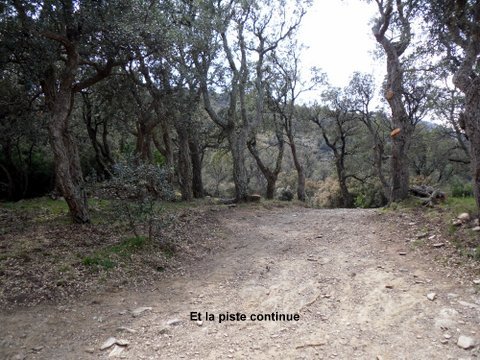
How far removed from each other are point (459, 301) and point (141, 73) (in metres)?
11.9

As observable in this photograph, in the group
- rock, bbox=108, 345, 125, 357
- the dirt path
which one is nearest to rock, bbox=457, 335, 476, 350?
the dirt path

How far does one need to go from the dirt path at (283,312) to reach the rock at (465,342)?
0.19 ft

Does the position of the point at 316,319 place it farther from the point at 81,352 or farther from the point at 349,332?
the point at 81,352

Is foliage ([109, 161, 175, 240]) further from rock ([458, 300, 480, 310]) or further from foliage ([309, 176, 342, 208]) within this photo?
foliage ([309, 176, 342, 208])

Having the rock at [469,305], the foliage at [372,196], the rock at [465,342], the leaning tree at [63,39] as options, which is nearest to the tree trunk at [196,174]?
the leaning tree at [63,39]

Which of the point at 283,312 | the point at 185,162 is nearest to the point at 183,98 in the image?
the point at 185,162

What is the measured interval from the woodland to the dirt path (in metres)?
2.27

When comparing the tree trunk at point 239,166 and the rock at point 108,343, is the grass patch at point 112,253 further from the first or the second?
the tree trunk at point 239,166

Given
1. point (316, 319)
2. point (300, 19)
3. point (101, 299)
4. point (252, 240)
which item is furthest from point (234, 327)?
point (300, 19)

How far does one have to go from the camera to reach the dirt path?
3984 millimetres

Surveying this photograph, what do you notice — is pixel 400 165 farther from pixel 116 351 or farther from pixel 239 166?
pixel 116 351

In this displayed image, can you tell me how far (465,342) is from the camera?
379 centimetres

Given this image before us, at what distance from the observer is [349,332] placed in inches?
166

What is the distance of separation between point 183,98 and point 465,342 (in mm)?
11123
